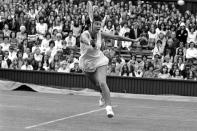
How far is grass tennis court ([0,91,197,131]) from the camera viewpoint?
10.4 metres

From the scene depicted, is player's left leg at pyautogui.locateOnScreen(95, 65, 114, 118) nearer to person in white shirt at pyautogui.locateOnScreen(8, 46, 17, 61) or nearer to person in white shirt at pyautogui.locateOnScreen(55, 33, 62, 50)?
person in white shirt at pyautogui.locateOnScreen(55, 33, 62, 50)

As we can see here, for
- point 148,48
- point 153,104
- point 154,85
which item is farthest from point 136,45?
point 153,104

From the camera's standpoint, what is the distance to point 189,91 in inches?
719

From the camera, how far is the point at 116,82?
18938mm

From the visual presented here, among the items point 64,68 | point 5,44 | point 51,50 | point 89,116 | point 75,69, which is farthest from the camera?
point 5,44

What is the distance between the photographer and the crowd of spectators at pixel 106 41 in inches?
769

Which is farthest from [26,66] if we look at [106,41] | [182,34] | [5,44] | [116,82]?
[182,34]

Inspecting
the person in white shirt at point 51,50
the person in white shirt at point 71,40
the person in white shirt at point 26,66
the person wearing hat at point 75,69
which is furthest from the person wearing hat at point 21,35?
the person wearing hat at point 75,69

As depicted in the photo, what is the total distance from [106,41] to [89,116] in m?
10.1

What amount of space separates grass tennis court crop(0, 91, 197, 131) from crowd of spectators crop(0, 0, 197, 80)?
3050mm

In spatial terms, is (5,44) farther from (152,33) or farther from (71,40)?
(152,33)

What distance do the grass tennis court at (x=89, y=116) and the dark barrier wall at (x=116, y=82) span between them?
5.16 ft

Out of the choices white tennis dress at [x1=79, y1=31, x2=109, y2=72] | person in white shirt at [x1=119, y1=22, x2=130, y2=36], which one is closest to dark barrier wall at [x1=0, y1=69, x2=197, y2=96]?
person in white shirt at [x1=119, y1=22, x2=130, y2=36]

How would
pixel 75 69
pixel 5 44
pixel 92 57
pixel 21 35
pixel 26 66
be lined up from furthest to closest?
1. pixel 21 35
2. pixel 5 44
3. pixel 26 66
4. pixel 75 69
5. pixel 92 57
